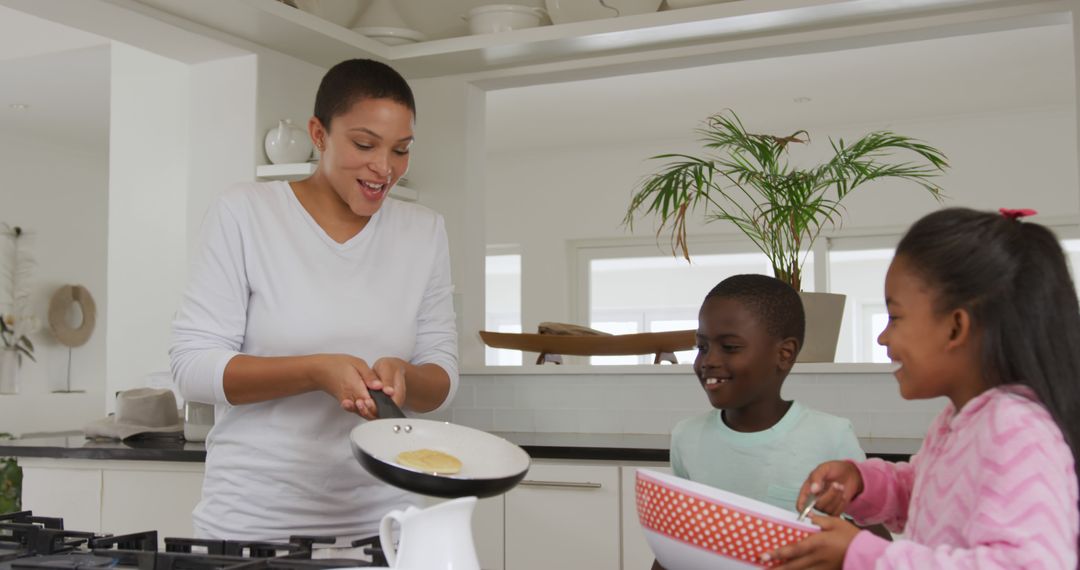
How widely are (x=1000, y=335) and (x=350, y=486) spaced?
0.88 m

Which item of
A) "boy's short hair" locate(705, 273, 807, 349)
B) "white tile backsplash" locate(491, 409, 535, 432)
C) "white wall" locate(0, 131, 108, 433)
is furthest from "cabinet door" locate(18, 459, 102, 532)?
"white wall" locate(0, 131, 108, 433)

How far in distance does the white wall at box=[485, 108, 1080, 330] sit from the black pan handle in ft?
15.1

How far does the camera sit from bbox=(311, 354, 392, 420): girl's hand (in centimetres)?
126

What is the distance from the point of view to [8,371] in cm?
644

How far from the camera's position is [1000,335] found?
37.2 inches

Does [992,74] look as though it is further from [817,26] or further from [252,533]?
[252,533]

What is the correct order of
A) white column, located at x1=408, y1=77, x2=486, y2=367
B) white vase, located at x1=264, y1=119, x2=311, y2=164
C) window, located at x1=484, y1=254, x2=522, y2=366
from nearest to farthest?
white vase, located at x1=264, y1=119, x2=311, y2=164, white column, located at x1=408, y1=77, x2=486, y2=367, window, located at x1=484, y1=254, x2=522, y2=366

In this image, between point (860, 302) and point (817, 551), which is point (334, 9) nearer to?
point (817, 551)

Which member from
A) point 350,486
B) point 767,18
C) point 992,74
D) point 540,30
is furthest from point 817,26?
point 992,74

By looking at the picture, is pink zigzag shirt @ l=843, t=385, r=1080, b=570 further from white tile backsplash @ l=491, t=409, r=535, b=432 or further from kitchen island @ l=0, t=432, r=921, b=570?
white tile backsplash @ l=491, t=409, r=535, b=432

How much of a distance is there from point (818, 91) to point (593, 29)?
10.7 ft

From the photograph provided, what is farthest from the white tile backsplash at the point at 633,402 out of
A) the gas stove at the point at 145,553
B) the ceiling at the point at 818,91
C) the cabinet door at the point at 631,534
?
the ceiling at the point at 818,91

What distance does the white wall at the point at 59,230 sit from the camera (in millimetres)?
6805

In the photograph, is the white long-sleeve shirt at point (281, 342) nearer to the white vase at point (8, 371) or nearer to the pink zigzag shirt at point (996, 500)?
the pink zigzag shirt at point (996, 500)
